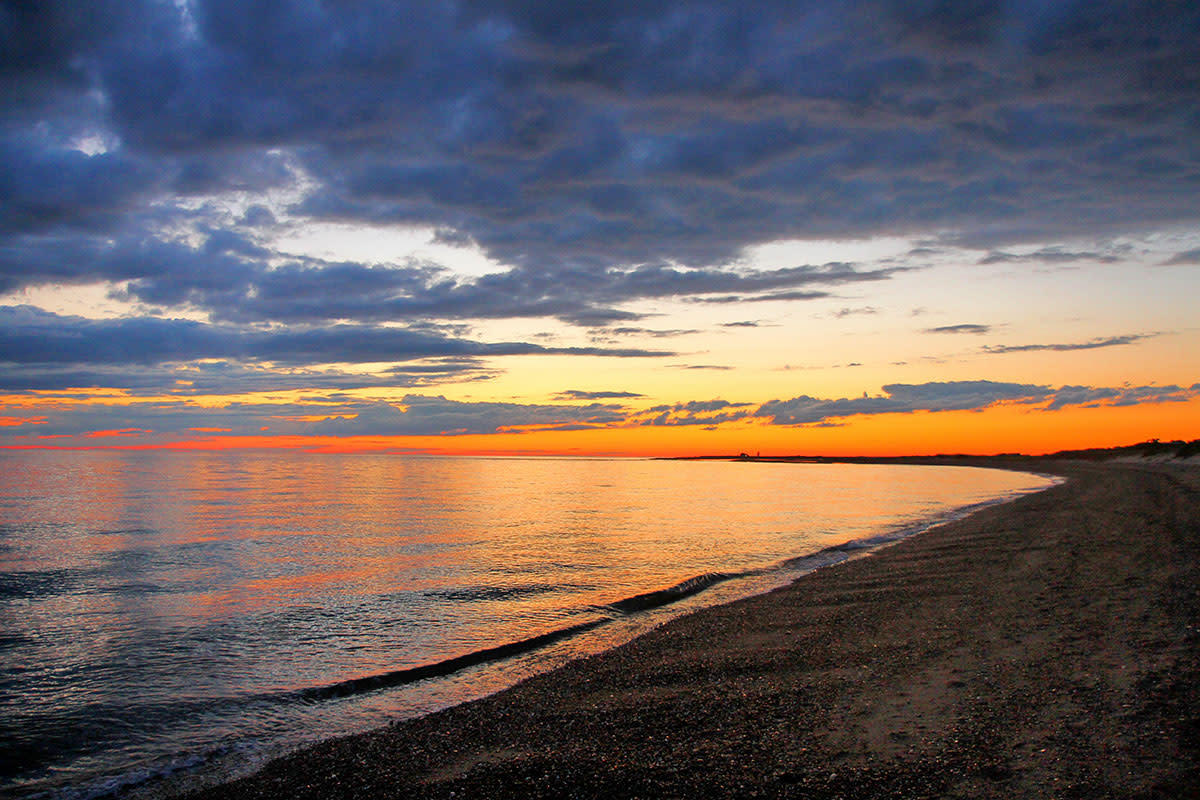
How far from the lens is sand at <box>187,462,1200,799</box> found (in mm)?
6691

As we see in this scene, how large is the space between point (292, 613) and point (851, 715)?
15.1 metres

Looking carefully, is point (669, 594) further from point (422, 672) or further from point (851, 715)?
point (851, 715)

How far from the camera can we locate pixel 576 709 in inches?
379

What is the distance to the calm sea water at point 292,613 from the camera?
10.1 m

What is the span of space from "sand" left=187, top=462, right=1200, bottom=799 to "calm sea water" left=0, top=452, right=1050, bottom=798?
2.11 m

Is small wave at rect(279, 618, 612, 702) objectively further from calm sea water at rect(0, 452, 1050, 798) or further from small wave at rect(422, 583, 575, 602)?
small wave at rect(422, 583, 575, 602)

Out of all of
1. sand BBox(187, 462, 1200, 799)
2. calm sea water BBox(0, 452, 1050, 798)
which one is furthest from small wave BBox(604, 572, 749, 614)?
sand BBox(187, 462, 1200, 799)

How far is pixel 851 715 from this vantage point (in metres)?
8.44

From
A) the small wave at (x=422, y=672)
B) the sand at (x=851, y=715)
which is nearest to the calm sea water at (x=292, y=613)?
the small wave at (x=422, y=672)

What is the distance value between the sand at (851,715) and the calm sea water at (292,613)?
83.0 inches

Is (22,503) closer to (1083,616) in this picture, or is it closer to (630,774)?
(630,774)

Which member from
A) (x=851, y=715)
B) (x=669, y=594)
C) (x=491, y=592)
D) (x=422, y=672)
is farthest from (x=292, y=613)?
(x=851, y=715)

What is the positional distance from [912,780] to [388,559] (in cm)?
2325

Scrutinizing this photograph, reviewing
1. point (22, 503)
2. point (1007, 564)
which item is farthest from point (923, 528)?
point (22, 503)
